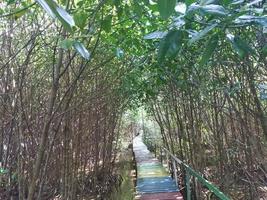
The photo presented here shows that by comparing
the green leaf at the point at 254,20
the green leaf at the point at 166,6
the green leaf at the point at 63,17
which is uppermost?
the green leaf at the point at 254,20

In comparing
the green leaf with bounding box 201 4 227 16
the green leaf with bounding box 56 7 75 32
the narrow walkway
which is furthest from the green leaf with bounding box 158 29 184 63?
the narrow walkway

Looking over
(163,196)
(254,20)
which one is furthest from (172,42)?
(163,196)

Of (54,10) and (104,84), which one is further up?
(104,84)

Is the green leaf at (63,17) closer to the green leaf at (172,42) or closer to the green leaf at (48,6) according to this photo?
the green leaf at (48,6)

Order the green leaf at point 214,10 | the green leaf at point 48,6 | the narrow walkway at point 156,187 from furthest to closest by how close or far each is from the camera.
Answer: the narrow walkway at point 156,187 < the green leaf at point 214,10 < the green leaf at point 48,6

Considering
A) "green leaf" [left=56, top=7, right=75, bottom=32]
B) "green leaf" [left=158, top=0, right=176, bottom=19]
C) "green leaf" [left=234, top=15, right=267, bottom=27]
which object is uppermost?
"green leaf" [left=234, top=15, right=267, bottom=27]

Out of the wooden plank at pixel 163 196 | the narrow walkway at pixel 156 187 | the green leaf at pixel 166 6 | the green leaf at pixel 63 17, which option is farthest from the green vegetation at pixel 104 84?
the wooden plank at pixel 163 196

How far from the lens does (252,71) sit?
10.9 feet

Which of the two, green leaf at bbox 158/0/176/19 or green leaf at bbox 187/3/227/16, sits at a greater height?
green leaf at bbox 187/3/227/16

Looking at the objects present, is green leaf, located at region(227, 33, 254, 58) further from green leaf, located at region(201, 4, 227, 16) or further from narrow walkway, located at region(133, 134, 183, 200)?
narrow walkway, located at region(133, 134, 183, 200)

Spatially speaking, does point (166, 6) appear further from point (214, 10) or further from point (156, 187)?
point (156, 187)

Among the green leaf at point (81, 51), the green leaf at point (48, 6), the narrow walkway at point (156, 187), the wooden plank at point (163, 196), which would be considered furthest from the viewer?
the narrow walkway at point (156, 187)

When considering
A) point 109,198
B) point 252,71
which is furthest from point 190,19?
point 109,198

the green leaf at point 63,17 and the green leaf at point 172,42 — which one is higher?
the green leaf at point 172,42
